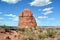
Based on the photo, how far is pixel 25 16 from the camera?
7288 centimetres

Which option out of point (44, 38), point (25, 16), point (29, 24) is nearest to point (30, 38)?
point (44, 38)

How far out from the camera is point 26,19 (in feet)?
233

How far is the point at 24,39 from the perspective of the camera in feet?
60.6

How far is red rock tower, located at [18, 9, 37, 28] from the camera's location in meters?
69.3

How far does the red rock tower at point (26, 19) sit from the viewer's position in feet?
227

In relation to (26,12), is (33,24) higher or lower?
lower

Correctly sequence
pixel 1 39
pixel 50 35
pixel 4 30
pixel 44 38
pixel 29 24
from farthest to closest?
pixel 29 24 → pixel 4 30 → pixel 50 35 → pixel 44 38 → pixel 1 39

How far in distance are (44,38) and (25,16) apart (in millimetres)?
52901

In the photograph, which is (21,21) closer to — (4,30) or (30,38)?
(4,30)

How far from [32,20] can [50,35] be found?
4739 centimetres

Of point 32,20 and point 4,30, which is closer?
point 4,30

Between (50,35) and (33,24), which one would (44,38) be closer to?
(50,35)

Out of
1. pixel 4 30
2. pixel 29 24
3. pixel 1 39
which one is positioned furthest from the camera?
pixel 29 24

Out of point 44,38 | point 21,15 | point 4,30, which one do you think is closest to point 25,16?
point 21,15
